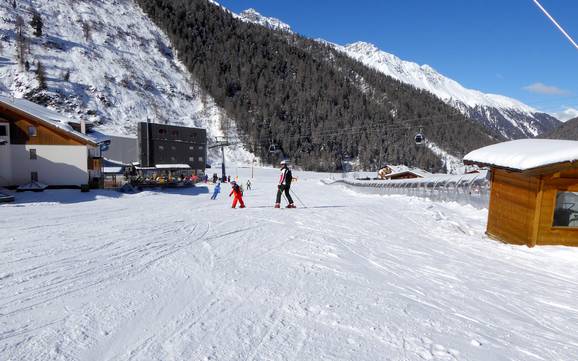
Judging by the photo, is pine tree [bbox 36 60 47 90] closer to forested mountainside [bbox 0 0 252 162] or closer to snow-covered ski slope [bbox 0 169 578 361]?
forested mountainside [bbox 0 0 252 162]

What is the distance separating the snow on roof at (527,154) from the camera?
8375 mm

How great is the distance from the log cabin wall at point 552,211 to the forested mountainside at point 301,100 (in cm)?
9225

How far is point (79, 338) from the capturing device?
10.7 feet

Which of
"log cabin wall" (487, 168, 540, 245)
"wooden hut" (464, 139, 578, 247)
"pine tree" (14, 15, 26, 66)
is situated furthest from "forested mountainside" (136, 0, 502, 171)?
"wooden hut" (464, 139, 578, 247)

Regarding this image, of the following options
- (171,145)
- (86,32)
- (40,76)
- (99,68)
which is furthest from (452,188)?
(86,32)

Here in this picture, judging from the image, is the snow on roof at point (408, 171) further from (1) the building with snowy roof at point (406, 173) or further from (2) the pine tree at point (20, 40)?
(2) the pine tree at point (20, 40)

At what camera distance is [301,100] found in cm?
14350

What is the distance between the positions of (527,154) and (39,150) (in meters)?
27.8

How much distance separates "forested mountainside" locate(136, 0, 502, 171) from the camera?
11781cm

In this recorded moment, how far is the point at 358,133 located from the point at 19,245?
5105 inches

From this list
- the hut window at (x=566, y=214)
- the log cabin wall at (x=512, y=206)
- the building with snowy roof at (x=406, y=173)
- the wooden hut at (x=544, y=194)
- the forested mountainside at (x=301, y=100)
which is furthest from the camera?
the forested mountainside at (x=301, y=100)

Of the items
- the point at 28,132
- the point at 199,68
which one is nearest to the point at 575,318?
the point at 28,132

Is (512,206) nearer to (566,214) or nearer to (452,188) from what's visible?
(566,214)

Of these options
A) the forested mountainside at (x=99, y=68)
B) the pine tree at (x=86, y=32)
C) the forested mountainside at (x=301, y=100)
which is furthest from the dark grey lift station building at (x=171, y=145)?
the pine tree at (x=86, y=32)
